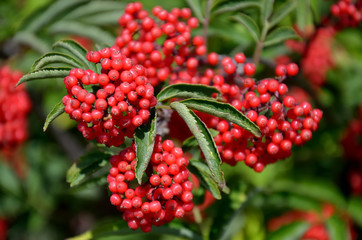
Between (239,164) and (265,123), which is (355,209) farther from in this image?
(265,123)

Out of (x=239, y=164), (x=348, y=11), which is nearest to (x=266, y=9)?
(x=348, y=11)

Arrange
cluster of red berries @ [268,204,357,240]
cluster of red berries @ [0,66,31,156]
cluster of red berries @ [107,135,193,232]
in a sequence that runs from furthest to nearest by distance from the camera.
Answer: cluster of red berries @ [0,66,31,156] < cluster of red berries @ [268,204,357,240] < cluster of red berries @ [107,135,193,232]

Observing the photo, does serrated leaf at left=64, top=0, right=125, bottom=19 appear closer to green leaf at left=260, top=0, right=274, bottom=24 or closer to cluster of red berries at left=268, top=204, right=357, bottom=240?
green leaf at left=260, top=0, right=274, bottom=24

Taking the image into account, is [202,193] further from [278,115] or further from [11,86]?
[11,86]

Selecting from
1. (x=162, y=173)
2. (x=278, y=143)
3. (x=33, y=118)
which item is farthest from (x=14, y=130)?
(x=278, y=143)

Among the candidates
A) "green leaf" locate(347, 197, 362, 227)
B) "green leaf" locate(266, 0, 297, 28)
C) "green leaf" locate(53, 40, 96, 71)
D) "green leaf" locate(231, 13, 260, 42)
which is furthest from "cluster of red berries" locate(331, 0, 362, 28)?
"green leaf" locate(53, 40, 96, 71)
